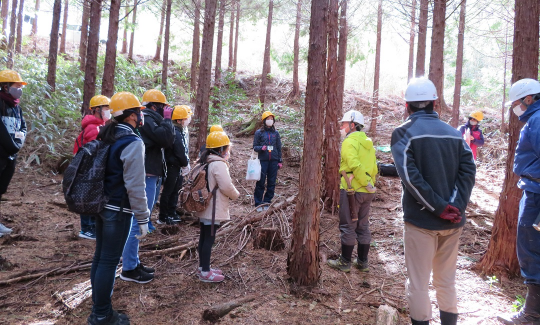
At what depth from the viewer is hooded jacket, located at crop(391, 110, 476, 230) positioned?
2.97m

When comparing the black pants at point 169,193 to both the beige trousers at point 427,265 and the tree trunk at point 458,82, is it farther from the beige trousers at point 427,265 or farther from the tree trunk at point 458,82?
the tree trunk at point 458,82

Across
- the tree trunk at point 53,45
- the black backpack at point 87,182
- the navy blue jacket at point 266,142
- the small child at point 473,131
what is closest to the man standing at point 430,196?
the black backpack at point 87,182

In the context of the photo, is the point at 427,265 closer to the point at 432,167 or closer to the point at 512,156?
the point at 432,167

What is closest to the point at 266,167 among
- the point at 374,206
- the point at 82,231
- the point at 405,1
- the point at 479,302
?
the point at 374,206

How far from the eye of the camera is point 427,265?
9.96 ft

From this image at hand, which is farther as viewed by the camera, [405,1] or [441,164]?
[405,1]

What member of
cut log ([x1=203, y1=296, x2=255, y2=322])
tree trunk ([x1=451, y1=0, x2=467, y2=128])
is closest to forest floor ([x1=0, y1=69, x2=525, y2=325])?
cut log ([x1=203, y1=296, x2=255, y2=322])

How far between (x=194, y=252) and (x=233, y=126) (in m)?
10.0

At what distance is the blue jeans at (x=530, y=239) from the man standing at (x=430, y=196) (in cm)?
102

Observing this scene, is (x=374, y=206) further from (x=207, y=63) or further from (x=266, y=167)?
(x=207, y=63)

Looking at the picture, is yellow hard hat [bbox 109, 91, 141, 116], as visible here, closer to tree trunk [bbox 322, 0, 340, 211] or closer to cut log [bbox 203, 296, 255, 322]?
cut log [bbox 203, 296, 255, 322]

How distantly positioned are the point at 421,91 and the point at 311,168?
1.44 metres

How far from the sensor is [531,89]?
3629mm

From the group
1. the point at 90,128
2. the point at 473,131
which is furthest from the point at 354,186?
the point at 473,131
